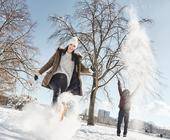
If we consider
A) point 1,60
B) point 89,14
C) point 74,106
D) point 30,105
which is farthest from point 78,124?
point 1,60

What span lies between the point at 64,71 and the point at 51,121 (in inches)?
45.8

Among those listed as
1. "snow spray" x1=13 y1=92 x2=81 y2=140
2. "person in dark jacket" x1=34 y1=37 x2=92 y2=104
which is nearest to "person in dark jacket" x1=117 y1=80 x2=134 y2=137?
"snow spray" x1=13 y1=92 x2=81 y2=140

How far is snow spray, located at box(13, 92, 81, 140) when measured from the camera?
7.29m

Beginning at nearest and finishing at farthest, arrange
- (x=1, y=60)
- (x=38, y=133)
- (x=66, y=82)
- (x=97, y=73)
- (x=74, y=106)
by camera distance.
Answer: (x=38, y=133) < (x=66, y=82) < (x=74, y=106) < (x=97, y=73) < (x=1, y=60)

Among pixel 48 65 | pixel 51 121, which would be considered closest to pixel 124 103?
pixel 48 65

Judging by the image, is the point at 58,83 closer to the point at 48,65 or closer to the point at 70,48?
the point at 48,65

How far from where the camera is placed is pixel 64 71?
323 inches

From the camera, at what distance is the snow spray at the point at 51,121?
7.29 m

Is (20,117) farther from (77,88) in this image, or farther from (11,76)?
(11,76)

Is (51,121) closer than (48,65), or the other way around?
(51,121)

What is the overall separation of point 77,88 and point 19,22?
21.7 metres

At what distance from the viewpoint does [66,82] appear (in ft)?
27.0

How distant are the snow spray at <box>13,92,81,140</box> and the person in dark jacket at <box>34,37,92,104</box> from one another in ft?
0.67

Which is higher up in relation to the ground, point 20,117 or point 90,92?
point 90,92
